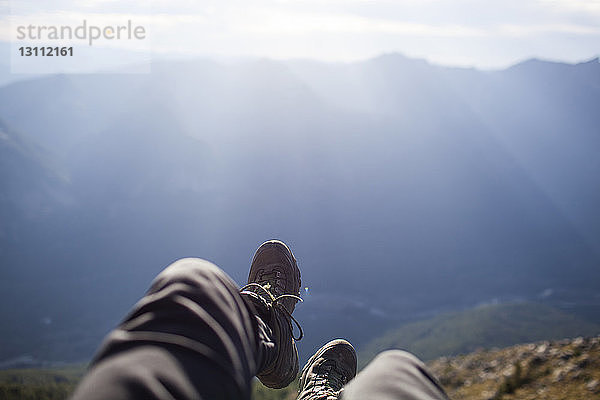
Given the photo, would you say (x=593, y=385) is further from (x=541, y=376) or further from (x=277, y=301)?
(x=277, y=301)

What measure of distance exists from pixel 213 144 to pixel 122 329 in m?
146

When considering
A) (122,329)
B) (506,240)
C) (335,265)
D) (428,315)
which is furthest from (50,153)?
(122,329)

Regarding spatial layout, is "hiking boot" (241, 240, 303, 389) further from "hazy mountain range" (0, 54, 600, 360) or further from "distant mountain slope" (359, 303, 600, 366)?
"hazy mountain range" (0, 54, 600, 360)

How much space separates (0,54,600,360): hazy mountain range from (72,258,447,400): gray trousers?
7585cm

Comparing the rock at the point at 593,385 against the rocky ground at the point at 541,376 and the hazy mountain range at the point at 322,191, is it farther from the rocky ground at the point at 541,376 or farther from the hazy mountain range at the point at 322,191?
the hazy mountain range at the point at 322,191

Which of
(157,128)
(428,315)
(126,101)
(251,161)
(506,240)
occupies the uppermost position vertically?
(126,101)

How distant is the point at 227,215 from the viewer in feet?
422

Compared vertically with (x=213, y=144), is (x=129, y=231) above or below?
below

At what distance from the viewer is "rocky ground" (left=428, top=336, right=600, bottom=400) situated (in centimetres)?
406

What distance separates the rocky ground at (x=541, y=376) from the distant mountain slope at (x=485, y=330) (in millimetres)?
49209

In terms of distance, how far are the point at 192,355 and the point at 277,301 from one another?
157cm

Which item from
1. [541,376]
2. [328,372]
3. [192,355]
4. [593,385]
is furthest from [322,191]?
[192,355]

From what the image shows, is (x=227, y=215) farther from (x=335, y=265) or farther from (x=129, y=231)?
(x=335, y=265)

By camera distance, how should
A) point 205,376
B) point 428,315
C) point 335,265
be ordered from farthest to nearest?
1. point 335,265
2. point 428,315
3. point 205,376
